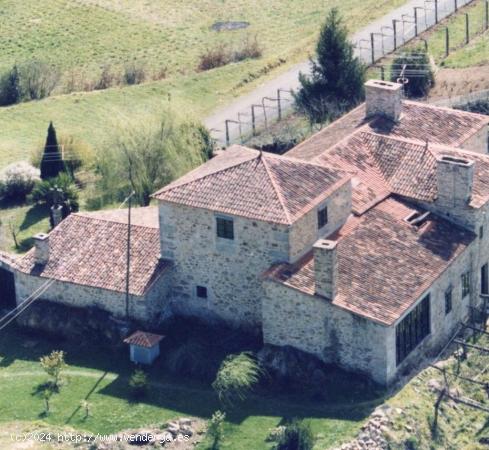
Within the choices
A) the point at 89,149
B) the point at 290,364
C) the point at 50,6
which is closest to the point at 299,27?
the point at 50,6

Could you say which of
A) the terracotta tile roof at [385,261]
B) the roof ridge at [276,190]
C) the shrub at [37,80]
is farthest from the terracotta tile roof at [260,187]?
the shrub at [37,80]

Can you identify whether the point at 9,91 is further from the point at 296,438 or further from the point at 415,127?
the point at 296,438

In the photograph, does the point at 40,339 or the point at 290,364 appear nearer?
the point at 290,364

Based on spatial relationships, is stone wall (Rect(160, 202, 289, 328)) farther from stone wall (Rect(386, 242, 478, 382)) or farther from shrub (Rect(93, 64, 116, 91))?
shrub (Rect(93, 64, 116, 91))

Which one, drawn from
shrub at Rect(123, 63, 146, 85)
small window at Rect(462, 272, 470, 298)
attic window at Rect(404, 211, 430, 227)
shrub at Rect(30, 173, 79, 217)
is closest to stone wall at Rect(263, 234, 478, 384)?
small window at Rect(462, 272, 470, 298)

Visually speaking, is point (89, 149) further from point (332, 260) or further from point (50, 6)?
point (50, 6)

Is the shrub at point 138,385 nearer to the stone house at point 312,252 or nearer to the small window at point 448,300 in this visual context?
the stone house at point 312,252
